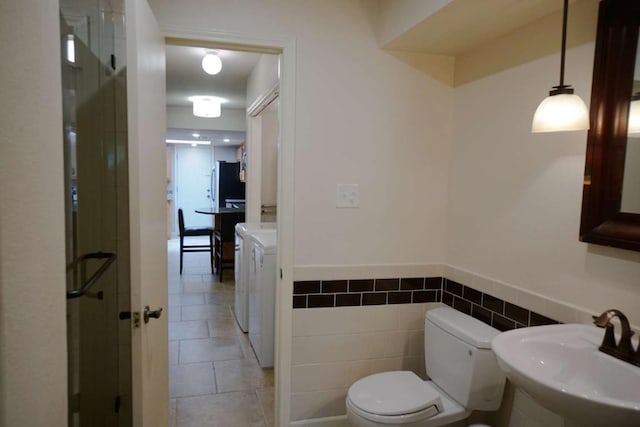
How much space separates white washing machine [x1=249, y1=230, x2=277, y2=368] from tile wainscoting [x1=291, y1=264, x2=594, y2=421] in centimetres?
76

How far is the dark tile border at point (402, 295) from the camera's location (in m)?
1.95

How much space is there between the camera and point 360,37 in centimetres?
208

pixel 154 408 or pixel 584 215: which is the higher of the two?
pixel 584 215

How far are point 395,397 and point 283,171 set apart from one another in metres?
1.16

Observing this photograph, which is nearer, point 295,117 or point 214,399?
point 295,117

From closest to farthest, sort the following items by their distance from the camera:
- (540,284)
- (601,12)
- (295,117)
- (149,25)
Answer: (601,12), (149,25), (540,284), (295,117)

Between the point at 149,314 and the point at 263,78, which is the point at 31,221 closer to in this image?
the point at 149,314

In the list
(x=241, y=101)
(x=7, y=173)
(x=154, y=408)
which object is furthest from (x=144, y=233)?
(x=241, y=101)

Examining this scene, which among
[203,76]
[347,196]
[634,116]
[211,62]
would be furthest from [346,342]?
[203,76]

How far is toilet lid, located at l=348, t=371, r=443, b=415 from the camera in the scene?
173cm

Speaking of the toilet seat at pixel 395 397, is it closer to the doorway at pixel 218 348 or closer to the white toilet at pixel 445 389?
the white toilet at pixel 445 389

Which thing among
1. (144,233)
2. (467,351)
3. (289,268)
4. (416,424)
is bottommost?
(416,424)

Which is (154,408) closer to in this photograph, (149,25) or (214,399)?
(214,399)

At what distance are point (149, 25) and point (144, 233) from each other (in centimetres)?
77
